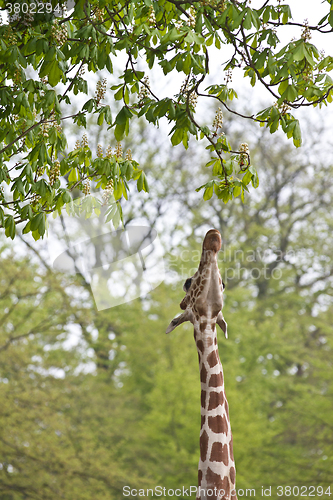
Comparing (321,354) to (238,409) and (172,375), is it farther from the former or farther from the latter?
(172,375)

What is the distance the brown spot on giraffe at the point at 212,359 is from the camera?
2.77m

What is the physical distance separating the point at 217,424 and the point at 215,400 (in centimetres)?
12

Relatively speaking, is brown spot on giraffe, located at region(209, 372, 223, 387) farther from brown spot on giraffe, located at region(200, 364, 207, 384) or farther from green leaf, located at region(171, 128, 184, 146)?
green leaf, located at region(171, 128, 184, 146)

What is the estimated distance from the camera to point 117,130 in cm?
279

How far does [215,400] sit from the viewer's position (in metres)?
2.69

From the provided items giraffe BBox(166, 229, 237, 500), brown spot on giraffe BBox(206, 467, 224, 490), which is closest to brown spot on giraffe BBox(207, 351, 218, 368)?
giraffe BBox(166, 229, 237, 500)

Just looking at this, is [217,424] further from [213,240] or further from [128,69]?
[128,69]

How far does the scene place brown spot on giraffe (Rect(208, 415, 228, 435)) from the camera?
8.64 ft

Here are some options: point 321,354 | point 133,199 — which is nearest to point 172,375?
point 321,354

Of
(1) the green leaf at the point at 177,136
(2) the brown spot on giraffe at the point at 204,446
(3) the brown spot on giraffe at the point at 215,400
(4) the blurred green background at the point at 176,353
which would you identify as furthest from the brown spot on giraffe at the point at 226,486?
(4) the blurred green background at the point at 176,353

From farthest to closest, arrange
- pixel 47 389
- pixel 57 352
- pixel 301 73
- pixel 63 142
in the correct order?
pixel 57 352
pixel 47 389
pixel 63 142
pixel 301 73

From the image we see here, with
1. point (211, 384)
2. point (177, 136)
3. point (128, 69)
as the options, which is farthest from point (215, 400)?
point (128, 69)

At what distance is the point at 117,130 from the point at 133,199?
10056 millimetres

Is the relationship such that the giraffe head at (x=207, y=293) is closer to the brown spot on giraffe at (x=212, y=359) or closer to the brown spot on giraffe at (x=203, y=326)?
the brown spot on giraffe at (x=203, y=326)
